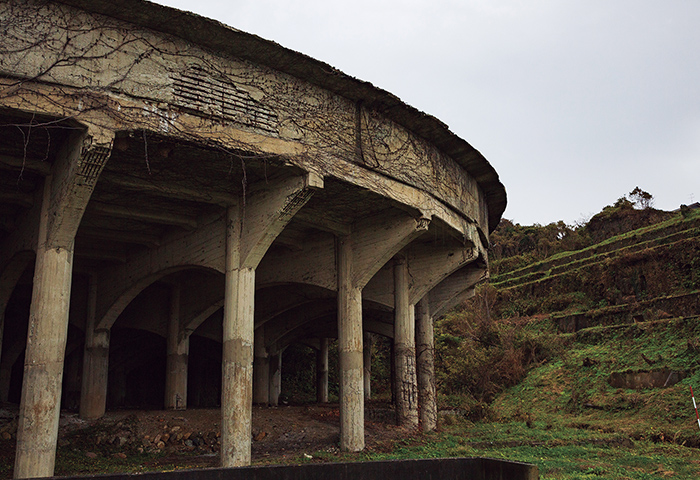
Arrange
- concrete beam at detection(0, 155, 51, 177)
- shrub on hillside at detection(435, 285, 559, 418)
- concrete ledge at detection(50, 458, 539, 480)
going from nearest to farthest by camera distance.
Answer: concrete ledge at detection(50, 458, 539, 480) < concrete beam at detection(0, 155, 51, 177) < shrub on hillside at detection(435, 285, 559, 418)

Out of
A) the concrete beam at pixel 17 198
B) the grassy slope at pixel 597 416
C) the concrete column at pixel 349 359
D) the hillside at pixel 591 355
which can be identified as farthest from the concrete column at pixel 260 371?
the concrete beam at pixel 17 198

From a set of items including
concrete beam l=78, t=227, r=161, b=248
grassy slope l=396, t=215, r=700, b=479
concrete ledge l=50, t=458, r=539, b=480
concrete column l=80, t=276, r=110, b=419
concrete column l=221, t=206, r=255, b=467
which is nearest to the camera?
concrete ledge l=50, t=458, r=539, b=480

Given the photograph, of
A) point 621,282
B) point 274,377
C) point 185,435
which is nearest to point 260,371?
point 274,377

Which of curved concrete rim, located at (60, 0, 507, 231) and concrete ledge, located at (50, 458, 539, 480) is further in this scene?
curved concrete rim, located at (60, 0, 507, 231)

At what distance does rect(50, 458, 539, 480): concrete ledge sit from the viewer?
13.6 feet

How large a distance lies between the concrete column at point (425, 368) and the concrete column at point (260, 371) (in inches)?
246

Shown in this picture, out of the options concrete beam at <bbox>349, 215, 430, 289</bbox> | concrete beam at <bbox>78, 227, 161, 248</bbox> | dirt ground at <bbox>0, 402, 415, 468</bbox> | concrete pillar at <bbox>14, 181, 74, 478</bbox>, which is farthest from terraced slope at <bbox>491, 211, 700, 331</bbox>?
concrete pillar at <bbox>14, 181, 74, 478</bbox>

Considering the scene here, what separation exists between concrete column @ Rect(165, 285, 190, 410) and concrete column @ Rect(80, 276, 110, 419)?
175 cm

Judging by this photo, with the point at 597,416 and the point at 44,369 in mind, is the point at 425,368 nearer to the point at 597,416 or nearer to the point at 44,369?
the point at 597,416

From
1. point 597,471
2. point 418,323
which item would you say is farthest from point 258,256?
point 418,323

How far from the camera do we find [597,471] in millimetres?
8703

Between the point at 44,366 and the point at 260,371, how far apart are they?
41.8 feet

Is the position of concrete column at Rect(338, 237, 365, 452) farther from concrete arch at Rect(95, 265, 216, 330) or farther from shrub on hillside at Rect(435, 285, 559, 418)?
shrub on hillside at Rect(435, 285, 559, 418)

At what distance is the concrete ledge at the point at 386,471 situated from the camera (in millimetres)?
4133
